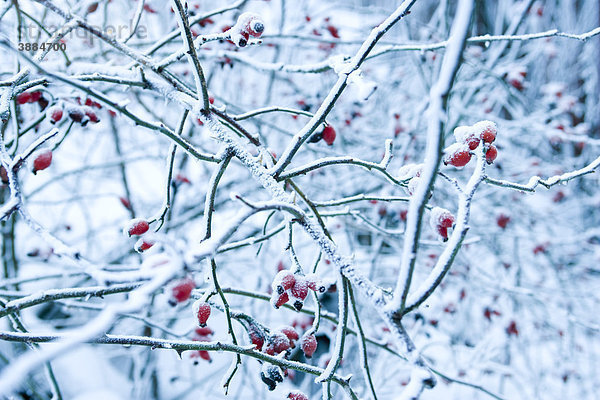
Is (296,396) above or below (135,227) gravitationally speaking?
below

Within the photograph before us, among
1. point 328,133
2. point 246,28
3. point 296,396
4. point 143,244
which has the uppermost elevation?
point 246,28

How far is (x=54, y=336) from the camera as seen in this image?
92cm

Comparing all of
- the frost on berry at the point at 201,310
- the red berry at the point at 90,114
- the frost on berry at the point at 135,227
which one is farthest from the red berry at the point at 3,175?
the frost on berry at the point at 201,310

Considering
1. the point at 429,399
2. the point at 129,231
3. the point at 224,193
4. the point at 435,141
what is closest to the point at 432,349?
the point at 429,399

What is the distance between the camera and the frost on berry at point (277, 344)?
1103 millimetres

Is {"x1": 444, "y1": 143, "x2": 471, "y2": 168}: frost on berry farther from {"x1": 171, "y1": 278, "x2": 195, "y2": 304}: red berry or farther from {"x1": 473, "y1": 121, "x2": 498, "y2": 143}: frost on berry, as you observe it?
{"x1": 171, "y1": 278, "x2": 195, "y2": 304}: red berry

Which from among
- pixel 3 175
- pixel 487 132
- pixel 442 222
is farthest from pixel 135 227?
pixel 487 132

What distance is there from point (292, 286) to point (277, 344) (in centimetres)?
21

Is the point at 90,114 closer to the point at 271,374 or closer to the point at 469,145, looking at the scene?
the point at 271,374

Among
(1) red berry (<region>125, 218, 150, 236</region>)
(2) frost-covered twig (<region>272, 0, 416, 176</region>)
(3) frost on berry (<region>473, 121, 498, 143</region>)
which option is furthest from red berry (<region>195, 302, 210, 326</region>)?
(3) frost on berry (<region>473, 121, 498, 143</region>)

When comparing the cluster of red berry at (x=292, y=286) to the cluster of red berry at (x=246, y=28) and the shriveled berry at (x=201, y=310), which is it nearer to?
the shriveled berry at (x=201, y=310)

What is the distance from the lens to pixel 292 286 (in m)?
0.99

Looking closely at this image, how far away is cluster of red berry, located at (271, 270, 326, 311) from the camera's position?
3.21 ft

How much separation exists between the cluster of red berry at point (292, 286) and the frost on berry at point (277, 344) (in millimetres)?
146
